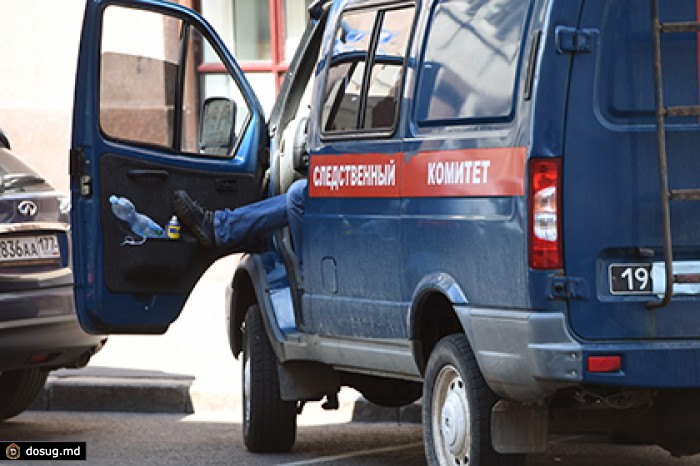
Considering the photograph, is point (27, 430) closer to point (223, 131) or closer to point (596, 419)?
point (223, 131)

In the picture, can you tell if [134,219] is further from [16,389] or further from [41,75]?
[41,75]

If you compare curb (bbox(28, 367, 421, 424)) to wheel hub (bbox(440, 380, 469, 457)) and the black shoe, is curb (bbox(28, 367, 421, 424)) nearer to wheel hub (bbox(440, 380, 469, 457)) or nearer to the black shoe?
the black shoe

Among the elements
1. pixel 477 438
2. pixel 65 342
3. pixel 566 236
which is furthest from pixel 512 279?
pixel 65 342

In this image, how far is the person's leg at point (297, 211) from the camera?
8703mm

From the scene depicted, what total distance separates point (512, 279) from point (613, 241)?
0.40m

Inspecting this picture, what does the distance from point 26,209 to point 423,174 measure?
287cm

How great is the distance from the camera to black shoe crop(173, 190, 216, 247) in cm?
882

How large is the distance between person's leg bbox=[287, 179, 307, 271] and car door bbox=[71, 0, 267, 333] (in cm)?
46

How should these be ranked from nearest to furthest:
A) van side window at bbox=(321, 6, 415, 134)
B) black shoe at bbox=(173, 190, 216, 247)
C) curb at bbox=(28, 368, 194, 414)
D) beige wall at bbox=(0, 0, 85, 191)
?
van side window at bbox=(321, 6, 415, 134) < black shoe at bbox=(173, 190, 216, 247) < curb at bbox=(28, 368, 194, 414) < beige wall at bbox=(0, 0, 85, 191)

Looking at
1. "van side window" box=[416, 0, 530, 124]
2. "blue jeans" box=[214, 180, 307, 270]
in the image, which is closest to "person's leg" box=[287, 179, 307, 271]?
"blue jeans" box=[214, 180, 307, 270]

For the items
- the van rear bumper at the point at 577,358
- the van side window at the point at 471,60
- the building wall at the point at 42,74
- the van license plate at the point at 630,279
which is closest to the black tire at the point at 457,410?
the van rear bumper at the point at 577,358

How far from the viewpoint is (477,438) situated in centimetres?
707

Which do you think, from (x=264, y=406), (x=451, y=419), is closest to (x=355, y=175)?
(x=451, y=419)

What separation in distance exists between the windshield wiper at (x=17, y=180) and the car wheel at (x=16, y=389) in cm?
113
